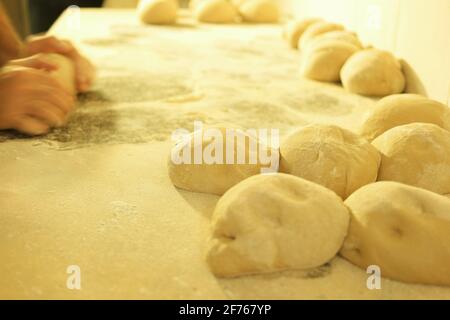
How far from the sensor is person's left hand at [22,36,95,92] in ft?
6.34

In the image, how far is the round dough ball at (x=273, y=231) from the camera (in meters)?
0.90

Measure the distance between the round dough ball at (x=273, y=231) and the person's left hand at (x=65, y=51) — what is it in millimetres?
1200

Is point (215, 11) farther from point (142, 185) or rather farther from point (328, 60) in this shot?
point (142, 185)

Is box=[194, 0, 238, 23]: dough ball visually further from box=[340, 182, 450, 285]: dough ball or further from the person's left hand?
box=[340, 182, 450, 285]: dough ball

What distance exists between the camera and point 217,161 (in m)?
1.20

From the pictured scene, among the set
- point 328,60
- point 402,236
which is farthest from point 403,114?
point 328,60

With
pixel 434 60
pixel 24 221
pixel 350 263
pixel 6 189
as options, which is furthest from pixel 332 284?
pixel 434 60

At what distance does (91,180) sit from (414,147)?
0.85 m

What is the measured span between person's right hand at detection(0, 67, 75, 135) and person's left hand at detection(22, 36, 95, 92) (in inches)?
12.1

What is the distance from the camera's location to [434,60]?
5.68ft

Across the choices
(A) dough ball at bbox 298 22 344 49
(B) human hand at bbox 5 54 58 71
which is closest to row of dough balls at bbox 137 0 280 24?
(A) dough ball at bbox 298 22 344 49

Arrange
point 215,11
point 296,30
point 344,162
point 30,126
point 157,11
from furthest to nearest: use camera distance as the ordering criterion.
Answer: point 215,11, point 157,11, point 296,30, point 30,126, point 344,162

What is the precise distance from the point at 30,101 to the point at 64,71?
34 centimetres
